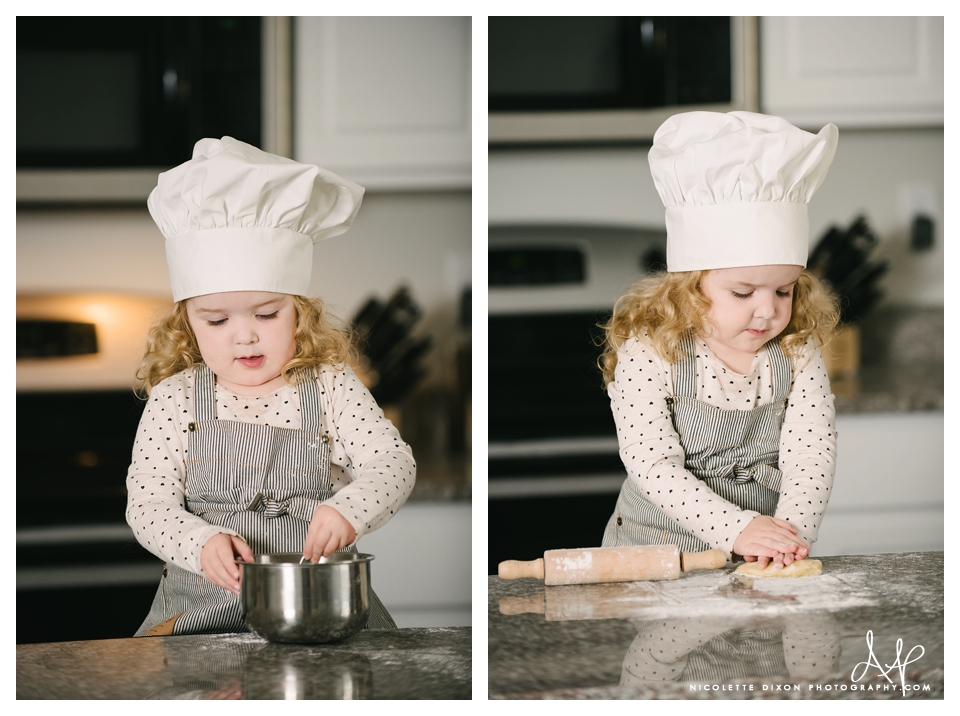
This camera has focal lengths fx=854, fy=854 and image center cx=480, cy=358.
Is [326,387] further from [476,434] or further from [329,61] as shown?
[329,61]

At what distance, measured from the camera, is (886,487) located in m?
1.17

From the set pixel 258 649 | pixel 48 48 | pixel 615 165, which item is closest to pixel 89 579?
pixel 258 649

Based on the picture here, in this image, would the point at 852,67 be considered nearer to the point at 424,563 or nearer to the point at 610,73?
the point at 610,73

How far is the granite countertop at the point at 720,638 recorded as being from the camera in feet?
2.12

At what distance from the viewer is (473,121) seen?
1015 millimetres

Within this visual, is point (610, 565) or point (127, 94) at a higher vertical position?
point (127, 94)

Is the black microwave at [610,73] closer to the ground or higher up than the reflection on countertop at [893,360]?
higher up

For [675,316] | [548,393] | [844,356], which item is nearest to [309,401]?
[548,393]

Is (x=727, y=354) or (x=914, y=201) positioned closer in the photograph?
(x=727, y=354)

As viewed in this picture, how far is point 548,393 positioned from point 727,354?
0.76 ft

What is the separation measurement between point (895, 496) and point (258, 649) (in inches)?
34.1

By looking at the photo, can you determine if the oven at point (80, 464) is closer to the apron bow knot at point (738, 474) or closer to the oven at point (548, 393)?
the oven at point (548, 393)

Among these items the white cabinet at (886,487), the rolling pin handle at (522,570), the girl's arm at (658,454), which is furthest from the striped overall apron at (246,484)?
the white cabinet at (886,487)

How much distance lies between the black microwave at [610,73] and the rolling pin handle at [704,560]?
0.53 meters
